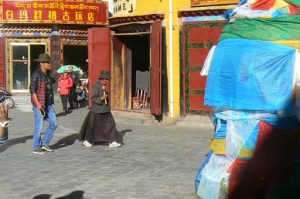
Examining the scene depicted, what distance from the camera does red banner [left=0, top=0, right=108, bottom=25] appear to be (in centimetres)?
2141

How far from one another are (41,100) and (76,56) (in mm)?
15189

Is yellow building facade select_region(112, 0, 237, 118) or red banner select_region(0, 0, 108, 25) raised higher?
red banner select_region(0, 0, 108, 25)

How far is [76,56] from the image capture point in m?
24.8

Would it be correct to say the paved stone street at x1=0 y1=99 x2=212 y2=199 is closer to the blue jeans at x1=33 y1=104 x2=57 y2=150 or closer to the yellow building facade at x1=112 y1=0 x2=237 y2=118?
the blue jeans at x1=33 y1=104 x2=57 y2=150

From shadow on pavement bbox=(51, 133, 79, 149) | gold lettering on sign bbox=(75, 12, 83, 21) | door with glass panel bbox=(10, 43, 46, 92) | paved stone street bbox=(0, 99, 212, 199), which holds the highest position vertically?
gold lettering on sign bbox=(75, 12, 83, 21)

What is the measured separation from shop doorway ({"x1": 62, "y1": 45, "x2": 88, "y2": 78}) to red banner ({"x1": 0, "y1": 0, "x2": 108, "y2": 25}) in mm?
1704

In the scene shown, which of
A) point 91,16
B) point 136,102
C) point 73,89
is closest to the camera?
point 136,102

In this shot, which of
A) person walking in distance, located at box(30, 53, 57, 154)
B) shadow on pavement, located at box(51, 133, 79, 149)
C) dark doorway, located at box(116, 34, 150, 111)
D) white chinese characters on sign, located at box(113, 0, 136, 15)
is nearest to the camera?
Answer: person walking in distance, located at box(30, 53, 57, 154)

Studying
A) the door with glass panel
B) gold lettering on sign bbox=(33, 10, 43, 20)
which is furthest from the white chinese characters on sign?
the door with glass panel

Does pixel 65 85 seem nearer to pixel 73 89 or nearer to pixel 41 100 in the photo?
pixel 73 89

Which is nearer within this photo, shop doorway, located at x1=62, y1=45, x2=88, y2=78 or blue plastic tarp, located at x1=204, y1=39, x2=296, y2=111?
blue plastic tarp, located at x1=204, y1=39, x2=296, y2=111

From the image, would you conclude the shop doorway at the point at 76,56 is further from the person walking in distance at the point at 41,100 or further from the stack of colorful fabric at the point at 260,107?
the stack of colorful fabric at the point at 260,107

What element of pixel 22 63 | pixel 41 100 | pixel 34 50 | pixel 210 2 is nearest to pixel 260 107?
pixel 41 100

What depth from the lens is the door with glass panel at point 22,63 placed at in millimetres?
21875
